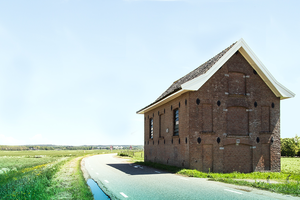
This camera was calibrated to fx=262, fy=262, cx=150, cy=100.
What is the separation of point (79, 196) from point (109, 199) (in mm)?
1026

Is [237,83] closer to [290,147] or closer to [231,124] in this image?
[231,124]

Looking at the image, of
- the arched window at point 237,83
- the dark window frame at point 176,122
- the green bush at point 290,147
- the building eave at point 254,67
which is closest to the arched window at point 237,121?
the arched window at point 237,83

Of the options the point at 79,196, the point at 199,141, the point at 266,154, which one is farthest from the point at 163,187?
the point at 266,154

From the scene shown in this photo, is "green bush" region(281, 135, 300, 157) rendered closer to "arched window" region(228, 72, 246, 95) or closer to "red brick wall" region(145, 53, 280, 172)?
"red brick wall" region(145, 53, 280, 172)

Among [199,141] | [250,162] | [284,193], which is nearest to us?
[284,193]

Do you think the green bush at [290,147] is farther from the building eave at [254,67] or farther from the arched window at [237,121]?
the arched window at [237,121]

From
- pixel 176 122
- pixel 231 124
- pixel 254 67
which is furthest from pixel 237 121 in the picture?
pixel 176 122

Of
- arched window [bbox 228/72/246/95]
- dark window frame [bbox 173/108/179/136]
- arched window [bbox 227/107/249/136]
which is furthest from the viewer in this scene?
dark window frame [bbox 173/108/179/136]

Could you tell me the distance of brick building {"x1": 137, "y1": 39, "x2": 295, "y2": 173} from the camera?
17922mm

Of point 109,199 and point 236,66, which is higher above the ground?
point 236,66

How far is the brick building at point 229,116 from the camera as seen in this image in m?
17.9

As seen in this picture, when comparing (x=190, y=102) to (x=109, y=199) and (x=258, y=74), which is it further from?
(x=109, y=199)

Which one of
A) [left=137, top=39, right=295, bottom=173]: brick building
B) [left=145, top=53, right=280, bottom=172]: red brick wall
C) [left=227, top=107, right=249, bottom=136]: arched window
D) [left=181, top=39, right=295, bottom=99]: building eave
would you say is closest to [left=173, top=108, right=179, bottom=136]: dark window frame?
[left=137, top=39, right=295, bottom=173]: brick building

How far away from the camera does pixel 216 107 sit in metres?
18.6
